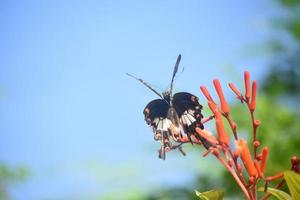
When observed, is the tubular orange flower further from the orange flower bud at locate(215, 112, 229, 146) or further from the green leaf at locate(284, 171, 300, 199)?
the green leaf at locate(284, 171, 300, 199)

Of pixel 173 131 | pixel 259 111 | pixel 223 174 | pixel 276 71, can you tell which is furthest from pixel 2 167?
pixel 173 131

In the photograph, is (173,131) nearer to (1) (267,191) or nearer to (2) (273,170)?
(1) (267,191)

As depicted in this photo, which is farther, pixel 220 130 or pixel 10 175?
pixel 10 175

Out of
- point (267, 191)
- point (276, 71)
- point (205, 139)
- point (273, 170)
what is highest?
point (276, 71)

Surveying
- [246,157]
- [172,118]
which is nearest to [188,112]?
[172,118]

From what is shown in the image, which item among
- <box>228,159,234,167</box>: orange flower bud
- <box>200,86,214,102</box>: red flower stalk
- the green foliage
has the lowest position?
<box>228,159,234,167</box>: orange flower bud

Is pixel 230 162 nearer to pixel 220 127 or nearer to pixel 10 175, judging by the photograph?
pixel 220 127

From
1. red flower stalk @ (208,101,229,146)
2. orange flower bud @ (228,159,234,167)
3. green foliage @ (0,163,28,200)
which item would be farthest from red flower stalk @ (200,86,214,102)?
green foliage @ (0,163,28,200)
